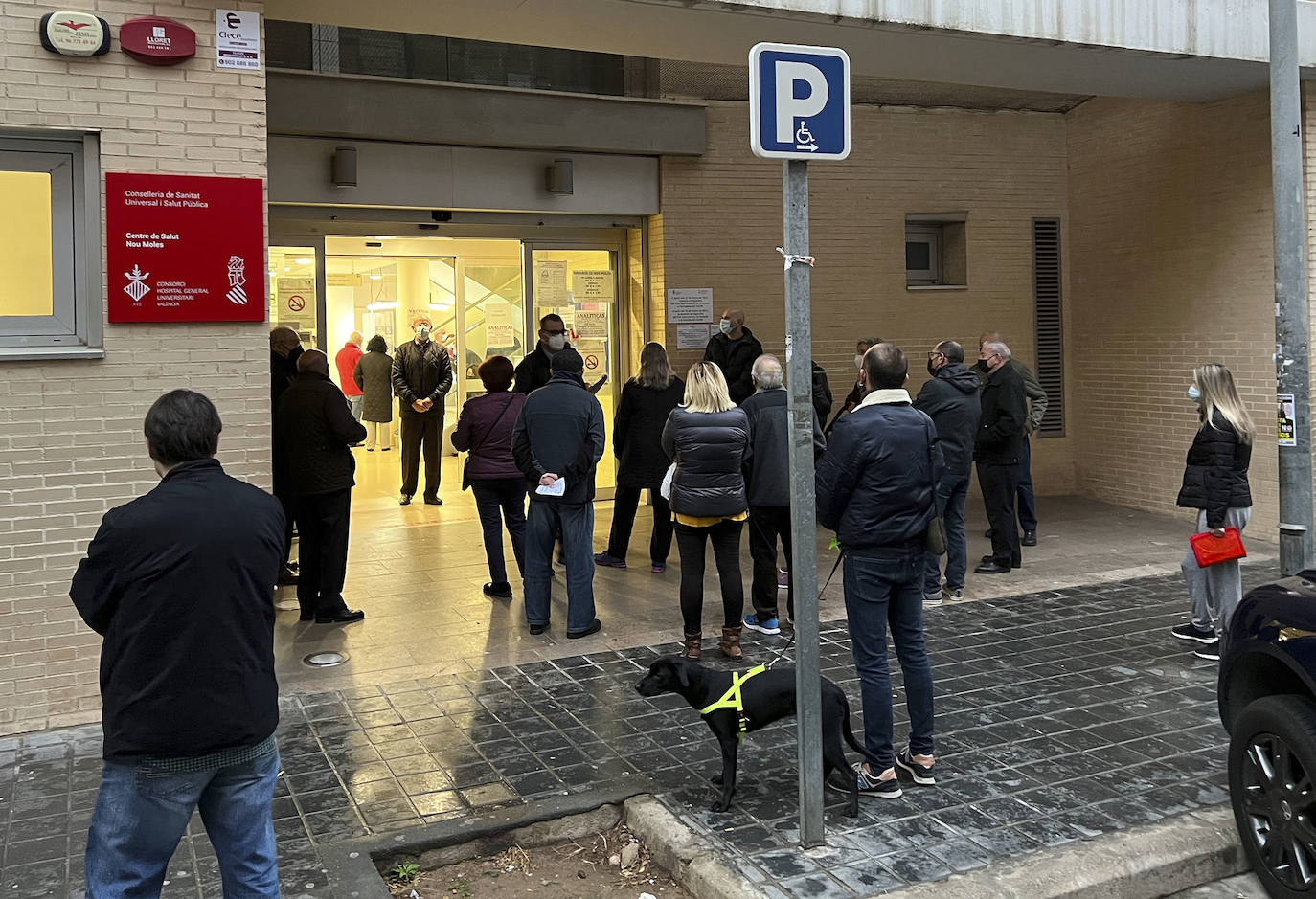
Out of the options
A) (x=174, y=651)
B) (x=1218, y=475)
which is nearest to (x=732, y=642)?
(x=1218, y=475)

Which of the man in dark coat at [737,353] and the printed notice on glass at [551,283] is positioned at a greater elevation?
the printed notice on glass at [551,283]

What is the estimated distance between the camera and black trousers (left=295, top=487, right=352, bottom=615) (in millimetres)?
8641

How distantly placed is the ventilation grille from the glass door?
4.98 m

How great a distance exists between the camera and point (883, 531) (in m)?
5.30

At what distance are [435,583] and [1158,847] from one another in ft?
20.9

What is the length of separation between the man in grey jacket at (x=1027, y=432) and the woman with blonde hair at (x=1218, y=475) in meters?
2.86

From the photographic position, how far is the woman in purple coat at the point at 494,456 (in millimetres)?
9031

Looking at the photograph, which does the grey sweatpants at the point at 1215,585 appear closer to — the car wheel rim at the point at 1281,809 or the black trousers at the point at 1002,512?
the black trousers at the point at 1002,512

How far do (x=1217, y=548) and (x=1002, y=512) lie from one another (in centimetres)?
280

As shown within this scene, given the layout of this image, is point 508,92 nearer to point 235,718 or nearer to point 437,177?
point 437,177

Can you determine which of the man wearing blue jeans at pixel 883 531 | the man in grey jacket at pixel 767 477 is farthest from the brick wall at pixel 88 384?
the man wearing blue jeans at pixel 883 531

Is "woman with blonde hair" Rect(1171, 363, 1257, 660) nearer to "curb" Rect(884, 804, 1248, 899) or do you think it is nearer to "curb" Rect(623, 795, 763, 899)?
"curb" Rect(884, 804, 1248, 899)

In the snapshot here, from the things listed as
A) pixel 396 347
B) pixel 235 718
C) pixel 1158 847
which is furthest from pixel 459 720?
pixel 396 347

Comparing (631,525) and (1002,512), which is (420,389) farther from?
(1002,512)
